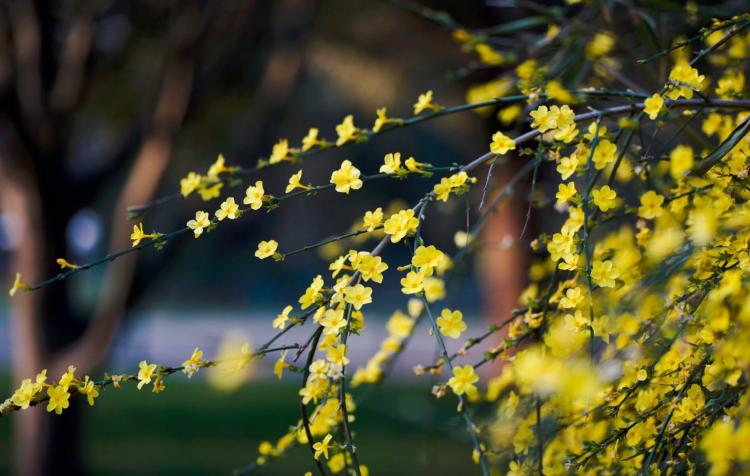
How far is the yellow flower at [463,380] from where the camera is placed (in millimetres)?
1336

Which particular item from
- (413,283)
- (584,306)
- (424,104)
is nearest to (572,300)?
(584,306)

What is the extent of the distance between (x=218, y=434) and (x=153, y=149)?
4294 millimetres

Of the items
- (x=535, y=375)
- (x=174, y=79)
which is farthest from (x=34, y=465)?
(x=535, y=375)

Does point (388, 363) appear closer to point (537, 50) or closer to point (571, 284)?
point (571, 284)

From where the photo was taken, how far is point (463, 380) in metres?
1.35

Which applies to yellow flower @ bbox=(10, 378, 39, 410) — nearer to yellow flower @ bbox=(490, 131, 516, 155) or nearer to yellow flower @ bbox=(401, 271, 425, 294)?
yellow flower @ bbox=(401, 271, 425, 294)

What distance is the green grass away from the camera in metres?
6.45

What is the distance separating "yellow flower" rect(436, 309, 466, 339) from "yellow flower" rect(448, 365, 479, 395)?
0.07m

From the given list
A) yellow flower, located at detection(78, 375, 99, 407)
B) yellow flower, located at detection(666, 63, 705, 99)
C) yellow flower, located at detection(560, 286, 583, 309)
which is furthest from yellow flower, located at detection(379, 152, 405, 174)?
yellow flower, located at detection(78, 375, 99, 407)

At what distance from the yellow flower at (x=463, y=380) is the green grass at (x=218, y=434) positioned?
10.5 ft

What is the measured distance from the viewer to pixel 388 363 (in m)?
2.01

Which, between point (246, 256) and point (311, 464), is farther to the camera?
point (246, 256)

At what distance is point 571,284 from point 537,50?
3.74 feet

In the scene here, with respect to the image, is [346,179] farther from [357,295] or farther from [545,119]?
[545,119]
